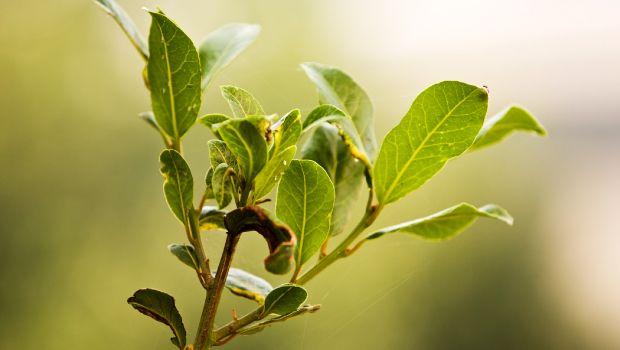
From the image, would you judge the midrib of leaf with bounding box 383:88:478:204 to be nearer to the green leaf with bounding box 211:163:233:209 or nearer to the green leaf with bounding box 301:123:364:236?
the green leaf with bounding box 301:123:364:236

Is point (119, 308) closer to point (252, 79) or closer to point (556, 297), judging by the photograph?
point (252, 79)

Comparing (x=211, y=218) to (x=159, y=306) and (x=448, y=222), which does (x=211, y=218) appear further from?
(x=448, y=222)

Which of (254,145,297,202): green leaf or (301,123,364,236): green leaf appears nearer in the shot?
(254,145,297,202): green leaf

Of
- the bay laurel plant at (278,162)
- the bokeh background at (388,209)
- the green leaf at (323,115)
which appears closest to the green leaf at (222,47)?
the bay laurel plant at (278,162)

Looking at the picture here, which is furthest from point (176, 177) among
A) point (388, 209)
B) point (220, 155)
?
point (388, 209)

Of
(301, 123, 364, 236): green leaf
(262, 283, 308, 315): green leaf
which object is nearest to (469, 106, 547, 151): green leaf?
(301, 123, 364, 236): green leaf

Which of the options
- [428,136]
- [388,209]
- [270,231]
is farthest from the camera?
[388,209]
